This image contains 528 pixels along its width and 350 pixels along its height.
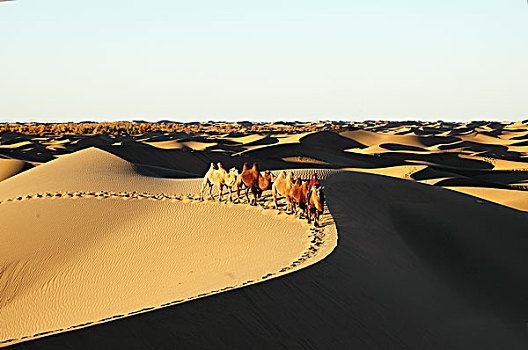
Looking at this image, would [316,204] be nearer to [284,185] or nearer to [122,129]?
[284,185]

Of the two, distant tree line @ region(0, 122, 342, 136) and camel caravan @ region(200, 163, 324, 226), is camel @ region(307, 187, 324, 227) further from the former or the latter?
distant tree line @ region(0, 122, 342, 136)

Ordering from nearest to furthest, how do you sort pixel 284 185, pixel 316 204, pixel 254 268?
pixel 254 268, pixel 316 204, pixel 284 185

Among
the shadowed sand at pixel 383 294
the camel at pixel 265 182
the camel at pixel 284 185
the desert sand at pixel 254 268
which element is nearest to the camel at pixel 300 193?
the camel at pixel 284 185

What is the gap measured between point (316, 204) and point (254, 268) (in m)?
2.98

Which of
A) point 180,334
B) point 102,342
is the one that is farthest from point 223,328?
point 102,342

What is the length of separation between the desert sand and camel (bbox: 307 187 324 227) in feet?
0.95

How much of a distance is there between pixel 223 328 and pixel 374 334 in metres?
2.47

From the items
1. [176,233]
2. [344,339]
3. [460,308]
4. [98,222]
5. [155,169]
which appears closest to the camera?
[344,339]

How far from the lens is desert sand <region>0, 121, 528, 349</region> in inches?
307

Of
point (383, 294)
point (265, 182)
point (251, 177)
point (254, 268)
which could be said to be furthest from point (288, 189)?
point (383, 294)

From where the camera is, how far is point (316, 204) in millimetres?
12805

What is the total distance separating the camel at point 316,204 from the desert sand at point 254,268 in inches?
11.4

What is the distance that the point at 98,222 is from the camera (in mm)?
16156

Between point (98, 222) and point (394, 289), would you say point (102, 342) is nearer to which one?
point (394, 289)
